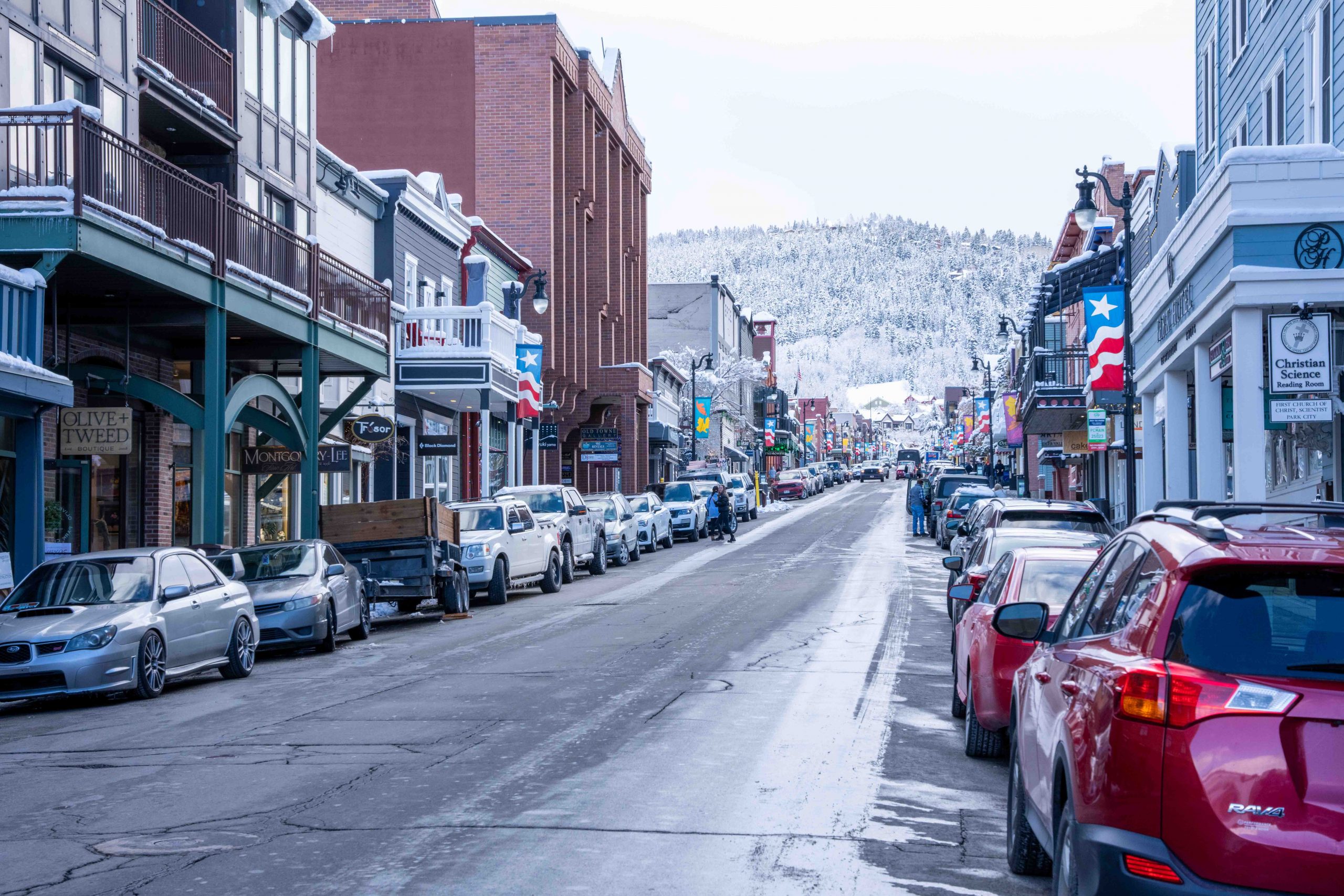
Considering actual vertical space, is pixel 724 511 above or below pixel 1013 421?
below

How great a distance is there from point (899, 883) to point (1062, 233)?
54782 millimetres

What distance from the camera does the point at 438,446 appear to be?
3300 centimetres

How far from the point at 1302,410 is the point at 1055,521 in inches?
135

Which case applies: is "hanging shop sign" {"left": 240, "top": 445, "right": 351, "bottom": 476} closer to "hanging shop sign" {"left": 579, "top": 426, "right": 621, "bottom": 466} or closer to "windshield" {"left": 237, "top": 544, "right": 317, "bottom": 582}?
"windshield" {"left": 237, "top": 544, "right": 317, "bottom": 582}

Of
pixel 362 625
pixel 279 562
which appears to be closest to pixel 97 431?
pixel 279 562

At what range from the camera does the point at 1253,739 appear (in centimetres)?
414

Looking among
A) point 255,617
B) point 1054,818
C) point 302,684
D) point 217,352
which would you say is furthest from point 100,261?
point 1054,818

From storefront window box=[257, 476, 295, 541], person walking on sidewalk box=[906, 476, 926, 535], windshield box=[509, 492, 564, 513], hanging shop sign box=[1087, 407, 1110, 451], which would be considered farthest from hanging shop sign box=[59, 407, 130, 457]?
person walking on sidewalk box=[906, 476, 926, 535]

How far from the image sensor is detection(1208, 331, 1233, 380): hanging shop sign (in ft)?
59.5

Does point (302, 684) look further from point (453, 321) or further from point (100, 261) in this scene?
point (453, 321)

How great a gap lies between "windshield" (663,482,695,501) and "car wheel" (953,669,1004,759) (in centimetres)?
3787

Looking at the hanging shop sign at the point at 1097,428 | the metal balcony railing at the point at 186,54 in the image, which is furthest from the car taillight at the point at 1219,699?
the hanging shop sign at the point at 1097,428

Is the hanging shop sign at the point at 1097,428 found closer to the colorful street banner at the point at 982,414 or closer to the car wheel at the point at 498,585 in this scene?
the car wheel at the point at 498,585

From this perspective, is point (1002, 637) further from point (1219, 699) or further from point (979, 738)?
point (1219, 699)
